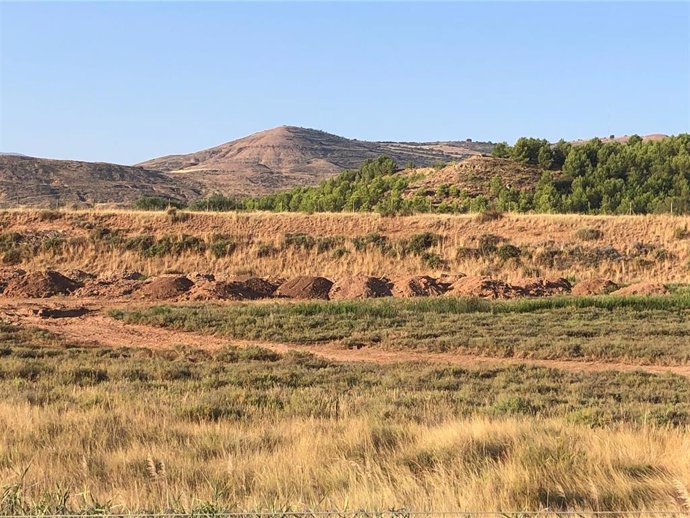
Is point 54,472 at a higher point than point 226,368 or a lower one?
higher

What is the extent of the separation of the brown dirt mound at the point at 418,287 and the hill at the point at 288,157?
8610 centimetres

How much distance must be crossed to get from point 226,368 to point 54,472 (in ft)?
28.5

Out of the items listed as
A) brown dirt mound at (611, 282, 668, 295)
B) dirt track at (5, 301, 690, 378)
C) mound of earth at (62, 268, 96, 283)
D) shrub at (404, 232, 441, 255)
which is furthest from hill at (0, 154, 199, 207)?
brown dirt mound at (611, 282, 668, 295)

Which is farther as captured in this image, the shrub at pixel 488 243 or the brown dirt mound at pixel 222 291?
the shrub at pixel 488 243

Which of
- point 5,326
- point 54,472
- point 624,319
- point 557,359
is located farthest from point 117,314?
point 54,472

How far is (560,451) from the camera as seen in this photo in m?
6.32

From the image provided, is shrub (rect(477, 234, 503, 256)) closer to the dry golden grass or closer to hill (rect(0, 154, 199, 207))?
the dry golden grass

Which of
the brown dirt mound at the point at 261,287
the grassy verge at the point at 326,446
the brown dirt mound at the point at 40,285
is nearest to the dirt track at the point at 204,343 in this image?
the brown dirt mound at the point at 40,285

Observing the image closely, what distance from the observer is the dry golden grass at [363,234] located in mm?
34000

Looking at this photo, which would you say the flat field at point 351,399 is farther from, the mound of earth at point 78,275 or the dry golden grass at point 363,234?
the mound of earth at point 78,275

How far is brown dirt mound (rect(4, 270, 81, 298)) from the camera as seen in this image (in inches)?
1088

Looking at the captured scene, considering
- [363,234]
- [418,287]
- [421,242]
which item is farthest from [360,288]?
[363,234]

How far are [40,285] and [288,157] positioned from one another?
132 metres

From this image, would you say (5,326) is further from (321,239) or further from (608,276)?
(608,276)
